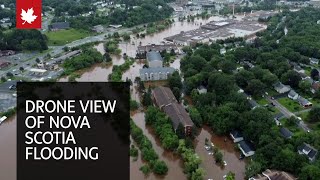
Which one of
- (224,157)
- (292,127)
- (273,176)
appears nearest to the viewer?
(273,176)

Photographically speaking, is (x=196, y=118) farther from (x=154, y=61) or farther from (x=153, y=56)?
(x=153, y=56)

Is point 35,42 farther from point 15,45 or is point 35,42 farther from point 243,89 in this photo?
point 243,89

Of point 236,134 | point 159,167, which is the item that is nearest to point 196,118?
point 236,134

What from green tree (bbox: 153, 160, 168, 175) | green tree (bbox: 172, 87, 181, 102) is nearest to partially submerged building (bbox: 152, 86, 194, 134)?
green tree (bbox: 172, 87, 181, 102)

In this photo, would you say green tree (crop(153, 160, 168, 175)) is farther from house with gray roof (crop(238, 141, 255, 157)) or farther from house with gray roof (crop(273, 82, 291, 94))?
house with gray roof (crop(273, 82, 291, 94))

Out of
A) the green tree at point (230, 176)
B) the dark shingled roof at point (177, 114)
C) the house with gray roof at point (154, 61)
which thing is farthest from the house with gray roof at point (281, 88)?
the green tree at point (230, 176)
